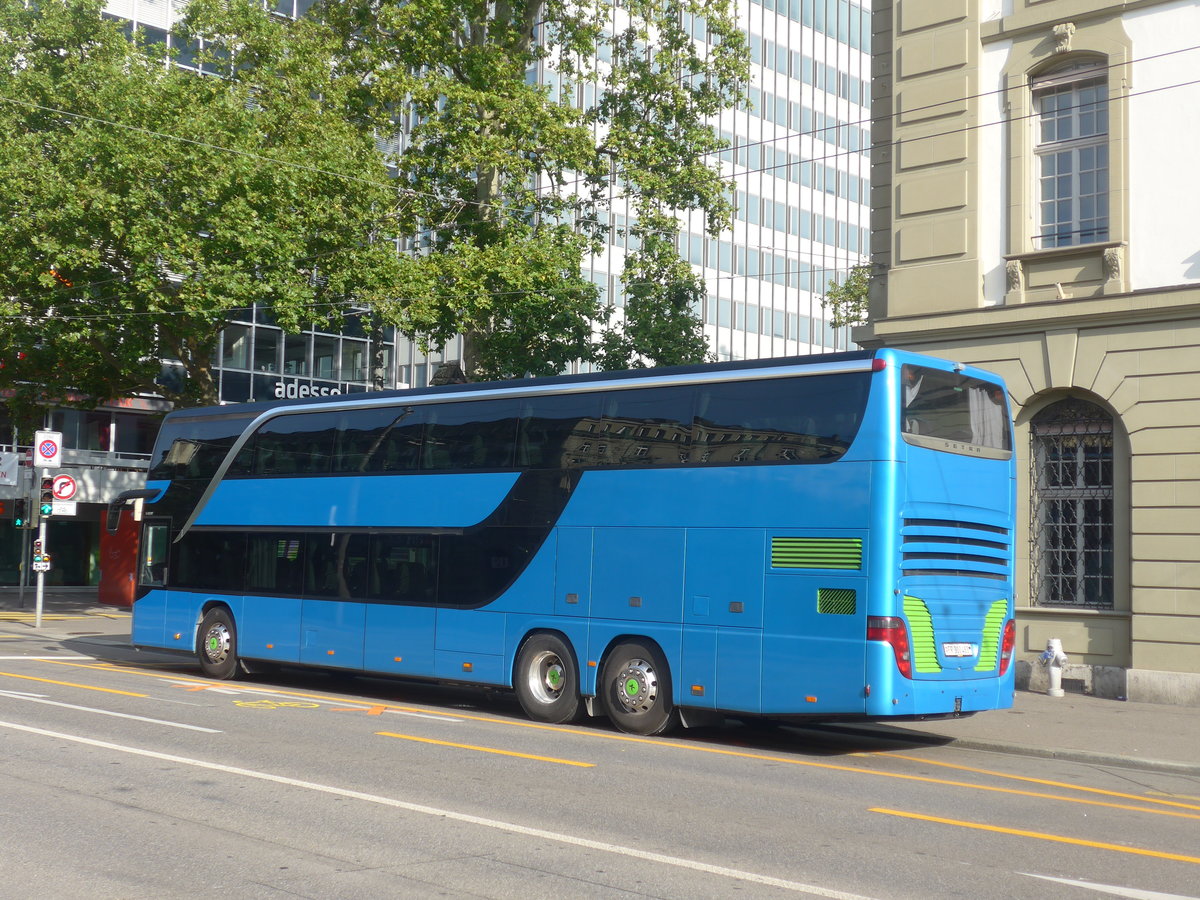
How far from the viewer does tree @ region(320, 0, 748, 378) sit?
1144 inches

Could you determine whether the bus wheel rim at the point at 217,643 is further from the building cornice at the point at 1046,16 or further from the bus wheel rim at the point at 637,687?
the building cornice at the point at 1046,16

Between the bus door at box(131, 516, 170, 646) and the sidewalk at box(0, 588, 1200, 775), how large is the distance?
10587mm

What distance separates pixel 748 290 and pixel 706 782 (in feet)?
181

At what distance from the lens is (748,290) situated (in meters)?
64.3

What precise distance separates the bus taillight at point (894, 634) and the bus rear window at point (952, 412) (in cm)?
168

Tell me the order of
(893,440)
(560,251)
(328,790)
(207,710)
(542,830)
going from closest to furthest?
(542,830) → (328,790) → (893,440) → (207,710) → (560,251)

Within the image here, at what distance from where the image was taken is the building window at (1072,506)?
714 inches

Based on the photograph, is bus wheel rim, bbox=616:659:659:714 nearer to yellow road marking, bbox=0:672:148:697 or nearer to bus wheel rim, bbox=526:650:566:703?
bus wheel rim, bbox=526:650:566:703

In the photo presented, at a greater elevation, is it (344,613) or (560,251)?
(560,251)

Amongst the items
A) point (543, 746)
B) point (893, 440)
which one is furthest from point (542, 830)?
point (893, 440)

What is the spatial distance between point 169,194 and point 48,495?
23.5ft

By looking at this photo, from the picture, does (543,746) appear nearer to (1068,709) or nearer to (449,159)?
(1068,709)

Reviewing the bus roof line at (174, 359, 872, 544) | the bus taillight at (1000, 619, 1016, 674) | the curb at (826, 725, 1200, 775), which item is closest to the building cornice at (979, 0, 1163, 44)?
the bus roof line at (174, 359, 872, 544)

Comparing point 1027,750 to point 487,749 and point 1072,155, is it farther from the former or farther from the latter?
point 1072,155
